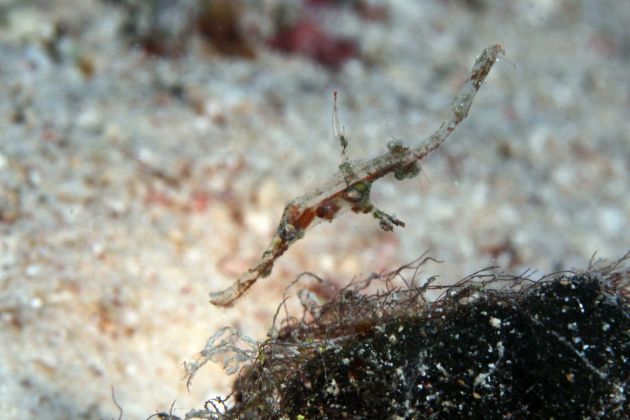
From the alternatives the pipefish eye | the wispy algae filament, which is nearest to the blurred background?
the wispy algae filament

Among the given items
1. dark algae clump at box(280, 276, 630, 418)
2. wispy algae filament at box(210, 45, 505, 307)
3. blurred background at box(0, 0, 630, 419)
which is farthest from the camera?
blurred background at box(0, 0, 630, 419)

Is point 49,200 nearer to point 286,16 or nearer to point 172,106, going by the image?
point 172,106

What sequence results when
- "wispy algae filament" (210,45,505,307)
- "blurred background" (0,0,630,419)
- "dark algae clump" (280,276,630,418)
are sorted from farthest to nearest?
"blurred background" (0,0,630,419)
"wispy algae filament" (210,45,505,307)
"dark algae clump" (280,276,630,418)

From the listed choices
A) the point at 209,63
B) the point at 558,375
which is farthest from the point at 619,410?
the point at 209,63

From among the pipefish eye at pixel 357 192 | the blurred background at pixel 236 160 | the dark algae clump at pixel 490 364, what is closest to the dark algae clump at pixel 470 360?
the dark algae clump at pixel 490 364

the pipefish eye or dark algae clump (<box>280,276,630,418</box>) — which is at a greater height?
the pipefish eye

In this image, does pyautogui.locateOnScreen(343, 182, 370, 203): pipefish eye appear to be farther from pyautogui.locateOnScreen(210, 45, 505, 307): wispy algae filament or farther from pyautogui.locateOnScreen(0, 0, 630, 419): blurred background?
pyautogui.locateOnScreen(0, 0, 630, 419): blurred background

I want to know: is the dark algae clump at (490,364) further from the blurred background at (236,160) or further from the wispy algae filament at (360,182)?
the blurred background at (236,160)
